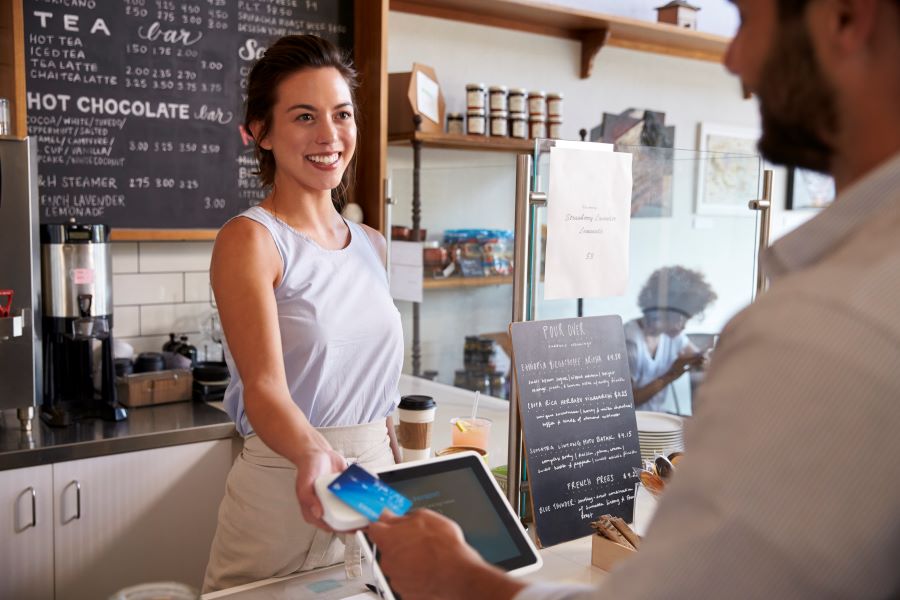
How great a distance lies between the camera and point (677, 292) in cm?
323

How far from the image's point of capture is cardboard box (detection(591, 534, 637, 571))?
1390mm

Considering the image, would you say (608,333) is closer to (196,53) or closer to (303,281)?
(303,281)

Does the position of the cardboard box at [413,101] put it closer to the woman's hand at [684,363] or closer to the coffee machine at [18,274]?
the woman's hand at [684,363]

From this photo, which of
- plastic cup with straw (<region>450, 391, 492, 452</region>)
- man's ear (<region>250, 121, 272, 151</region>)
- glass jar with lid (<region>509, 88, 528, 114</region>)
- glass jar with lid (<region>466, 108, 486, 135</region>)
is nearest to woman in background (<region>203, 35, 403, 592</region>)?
man's ear (<region>250, 121, 272, 151</region>)

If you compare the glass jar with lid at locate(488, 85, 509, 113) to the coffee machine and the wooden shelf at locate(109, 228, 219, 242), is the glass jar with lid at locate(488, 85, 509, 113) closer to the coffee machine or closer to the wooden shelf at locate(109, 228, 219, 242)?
the wooden shelf at locate(109, 228, 219, 242)

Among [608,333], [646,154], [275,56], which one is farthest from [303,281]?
[646,154]

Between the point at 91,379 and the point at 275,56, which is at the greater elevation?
the point at 275,56

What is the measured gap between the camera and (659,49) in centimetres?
449

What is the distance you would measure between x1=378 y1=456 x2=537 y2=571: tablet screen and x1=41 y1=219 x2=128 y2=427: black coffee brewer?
5.30ft

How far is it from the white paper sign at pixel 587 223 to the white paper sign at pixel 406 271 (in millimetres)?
1411

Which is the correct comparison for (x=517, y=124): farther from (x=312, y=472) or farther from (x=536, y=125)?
(x=312, y=472)

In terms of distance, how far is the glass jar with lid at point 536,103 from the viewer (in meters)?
3.63

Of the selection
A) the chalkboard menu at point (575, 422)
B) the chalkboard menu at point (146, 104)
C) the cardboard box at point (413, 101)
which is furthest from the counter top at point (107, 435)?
the cardboard box at point (413, 101)

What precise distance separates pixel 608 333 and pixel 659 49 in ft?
10.4
